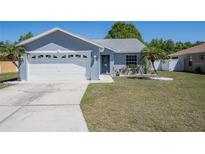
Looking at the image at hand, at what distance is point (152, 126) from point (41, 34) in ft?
46.1

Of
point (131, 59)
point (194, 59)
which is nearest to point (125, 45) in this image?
point (131, 59)

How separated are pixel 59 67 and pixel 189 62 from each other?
1988 cm

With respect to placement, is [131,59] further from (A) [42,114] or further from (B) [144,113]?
(A) [42,114]

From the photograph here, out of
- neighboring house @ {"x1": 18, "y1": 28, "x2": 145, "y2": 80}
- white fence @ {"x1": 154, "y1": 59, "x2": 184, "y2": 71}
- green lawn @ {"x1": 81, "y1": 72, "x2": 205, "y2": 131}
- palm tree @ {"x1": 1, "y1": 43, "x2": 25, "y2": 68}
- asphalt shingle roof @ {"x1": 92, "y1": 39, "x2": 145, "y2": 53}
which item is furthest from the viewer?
white fence @ {"x1": 154, "y1": 59, "x2": 184, "y2": 71}

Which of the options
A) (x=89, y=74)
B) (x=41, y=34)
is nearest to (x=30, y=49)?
(x=41, y=34)

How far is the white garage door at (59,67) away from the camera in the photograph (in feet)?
62.7

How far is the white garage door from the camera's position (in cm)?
1911

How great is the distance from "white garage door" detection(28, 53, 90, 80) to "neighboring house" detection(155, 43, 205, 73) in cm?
992

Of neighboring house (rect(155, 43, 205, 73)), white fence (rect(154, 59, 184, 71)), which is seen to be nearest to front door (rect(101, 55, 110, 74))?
neighboring house (rect(155, 43, 205, 73))

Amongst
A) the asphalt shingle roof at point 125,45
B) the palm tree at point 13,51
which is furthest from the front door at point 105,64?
the palm tree at point 13,51

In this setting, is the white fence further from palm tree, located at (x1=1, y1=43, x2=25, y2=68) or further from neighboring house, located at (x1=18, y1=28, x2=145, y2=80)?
palm tree, located at (x1=1, y1=43, x2=25, y2=68)

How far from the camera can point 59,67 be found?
62.8 ft
